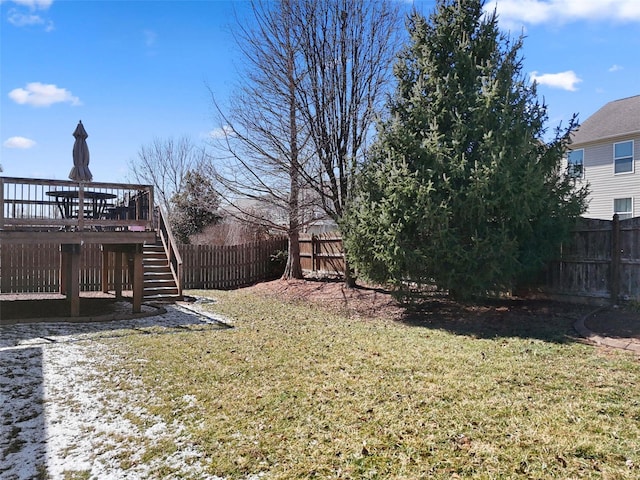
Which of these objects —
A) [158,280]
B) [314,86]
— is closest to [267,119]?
[314,86]

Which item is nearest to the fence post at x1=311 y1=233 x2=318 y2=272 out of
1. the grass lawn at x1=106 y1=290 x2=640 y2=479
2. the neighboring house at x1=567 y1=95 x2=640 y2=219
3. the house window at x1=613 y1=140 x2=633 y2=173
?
the grass lawn at x1=106 y1=290 x2=640 y2=479

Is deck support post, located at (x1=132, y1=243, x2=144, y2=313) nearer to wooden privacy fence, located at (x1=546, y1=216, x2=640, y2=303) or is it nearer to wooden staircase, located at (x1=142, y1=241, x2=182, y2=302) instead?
wooden staircase, located at (x1=142, y1=241, x2=182, y2=302)

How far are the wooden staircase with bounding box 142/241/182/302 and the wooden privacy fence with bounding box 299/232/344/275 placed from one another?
5.31 metres

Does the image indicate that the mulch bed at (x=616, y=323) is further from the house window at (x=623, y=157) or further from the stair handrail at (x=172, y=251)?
the house window at (x=623, y=157)

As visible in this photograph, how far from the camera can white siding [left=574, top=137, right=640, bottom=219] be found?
56.0ft

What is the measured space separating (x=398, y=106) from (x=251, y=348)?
5774 mm

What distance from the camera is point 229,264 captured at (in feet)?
50.2

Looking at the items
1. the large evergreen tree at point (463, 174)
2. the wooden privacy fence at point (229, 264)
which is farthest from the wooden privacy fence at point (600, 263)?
the wooden privacy fence at point (229, 264)

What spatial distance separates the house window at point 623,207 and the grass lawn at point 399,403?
46.6 feet

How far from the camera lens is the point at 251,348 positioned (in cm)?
614

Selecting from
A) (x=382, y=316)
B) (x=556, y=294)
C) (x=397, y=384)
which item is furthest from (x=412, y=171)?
(x=397, y=384)

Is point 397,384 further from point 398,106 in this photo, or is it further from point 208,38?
point 208,38

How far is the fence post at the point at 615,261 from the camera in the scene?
749 cm

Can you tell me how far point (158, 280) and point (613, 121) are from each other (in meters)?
19.9
